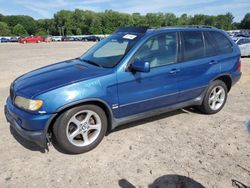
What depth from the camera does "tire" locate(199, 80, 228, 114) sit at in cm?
543

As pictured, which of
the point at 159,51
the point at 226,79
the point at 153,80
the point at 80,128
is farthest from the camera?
the point at 226,79

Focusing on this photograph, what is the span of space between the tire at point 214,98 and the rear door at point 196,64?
227 millimetres

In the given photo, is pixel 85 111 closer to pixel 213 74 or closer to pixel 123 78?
pixel 123 78

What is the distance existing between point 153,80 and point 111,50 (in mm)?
1038

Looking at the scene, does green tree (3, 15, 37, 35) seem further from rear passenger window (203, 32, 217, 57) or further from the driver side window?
the driver side window

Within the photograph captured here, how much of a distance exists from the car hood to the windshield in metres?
0.23

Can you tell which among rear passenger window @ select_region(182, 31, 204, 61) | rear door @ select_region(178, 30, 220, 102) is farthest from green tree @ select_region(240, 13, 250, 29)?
rear passenger window @ select_region(182, 31, 204, 61)

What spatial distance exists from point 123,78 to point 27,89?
4.57ft

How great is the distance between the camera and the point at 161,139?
177 inches

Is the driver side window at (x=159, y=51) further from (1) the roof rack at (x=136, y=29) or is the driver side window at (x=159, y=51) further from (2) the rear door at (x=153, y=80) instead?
(1) the roof rack at (x=136, y=29)

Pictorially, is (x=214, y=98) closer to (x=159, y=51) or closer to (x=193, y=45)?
(x=193, y=45)

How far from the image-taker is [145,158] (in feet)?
12.8

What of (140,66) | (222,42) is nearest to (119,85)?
(140,66)

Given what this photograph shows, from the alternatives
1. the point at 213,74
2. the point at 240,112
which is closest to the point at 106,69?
the point at 213,74
